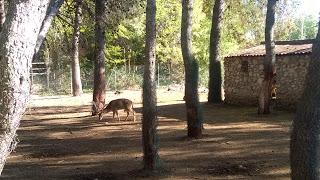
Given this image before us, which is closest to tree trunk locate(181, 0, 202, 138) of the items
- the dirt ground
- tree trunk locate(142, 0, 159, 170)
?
the dirt ground

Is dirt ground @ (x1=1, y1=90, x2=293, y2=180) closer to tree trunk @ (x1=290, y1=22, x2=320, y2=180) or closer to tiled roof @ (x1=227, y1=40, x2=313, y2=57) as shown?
tiled roof @ (x1=227, y1=40, x2=313, y2=57)

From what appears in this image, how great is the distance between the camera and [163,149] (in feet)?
43.5

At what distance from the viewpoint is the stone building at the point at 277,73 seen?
20516 millimetres

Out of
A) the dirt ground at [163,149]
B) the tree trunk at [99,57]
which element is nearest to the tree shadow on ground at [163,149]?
the dirt ground at [163,149]

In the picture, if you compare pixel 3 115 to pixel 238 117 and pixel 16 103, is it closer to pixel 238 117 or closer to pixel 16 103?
pixel 16 103

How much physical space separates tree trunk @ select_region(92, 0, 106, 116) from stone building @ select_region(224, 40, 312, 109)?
619 centimetres

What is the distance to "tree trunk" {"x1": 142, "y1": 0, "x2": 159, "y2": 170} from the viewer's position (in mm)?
10164

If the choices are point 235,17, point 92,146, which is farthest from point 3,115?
point 235,17

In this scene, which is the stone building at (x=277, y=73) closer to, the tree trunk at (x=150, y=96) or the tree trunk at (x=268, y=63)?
the tree trunk at (x=268, y=63)

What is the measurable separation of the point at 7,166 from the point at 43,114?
1232 centimetres

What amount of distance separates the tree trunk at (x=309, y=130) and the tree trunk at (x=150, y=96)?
4104 mm

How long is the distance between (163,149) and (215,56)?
12.2m

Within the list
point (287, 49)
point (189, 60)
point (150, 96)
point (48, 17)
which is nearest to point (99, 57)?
point (287, 49)

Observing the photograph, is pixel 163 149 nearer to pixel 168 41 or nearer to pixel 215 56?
pixel 215 56
